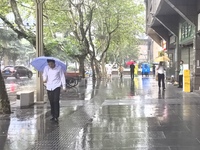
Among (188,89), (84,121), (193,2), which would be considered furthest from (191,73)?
(84,121)

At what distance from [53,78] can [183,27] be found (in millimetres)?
13999

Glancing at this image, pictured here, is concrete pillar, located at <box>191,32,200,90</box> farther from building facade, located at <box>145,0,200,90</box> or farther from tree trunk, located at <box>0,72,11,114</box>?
tree trunk, located at <box>0,72,11,114</box>

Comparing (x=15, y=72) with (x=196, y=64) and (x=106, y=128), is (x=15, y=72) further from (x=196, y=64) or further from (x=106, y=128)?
(x=106, y=128)

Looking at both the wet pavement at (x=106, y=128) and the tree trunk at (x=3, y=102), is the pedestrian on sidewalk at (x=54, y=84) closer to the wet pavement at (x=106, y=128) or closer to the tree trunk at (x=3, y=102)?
the wet pavement at (x=106, y=128)

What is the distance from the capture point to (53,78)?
9.41 meters

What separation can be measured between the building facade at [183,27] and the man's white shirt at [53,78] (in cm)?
923

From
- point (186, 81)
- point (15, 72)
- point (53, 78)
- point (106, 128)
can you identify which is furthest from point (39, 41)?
point (15, 72)

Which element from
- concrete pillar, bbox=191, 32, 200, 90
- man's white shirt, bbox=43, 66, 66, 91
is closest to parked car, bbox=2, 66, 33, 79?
concrete pillar, bbox=191, 32, 200, 90

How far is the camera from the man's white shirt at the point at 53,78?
370 inches

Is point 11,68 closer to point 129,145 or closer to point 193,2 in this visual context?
point 193,2

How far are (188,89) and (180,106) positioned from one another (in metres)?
5.68

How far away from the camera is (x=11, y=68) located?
41.7m

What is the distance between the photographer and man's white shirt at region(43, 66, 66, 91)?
9.40m

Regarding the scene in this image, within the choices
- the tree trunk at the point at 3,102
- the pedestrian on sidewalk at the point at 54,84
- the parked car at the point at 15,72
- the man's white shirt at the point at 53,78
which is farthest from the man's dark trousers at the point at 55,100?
the parked car at the point at 15,72
